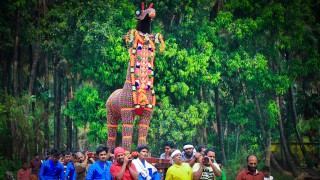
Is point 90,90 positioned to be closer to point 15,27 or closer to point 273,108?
point 15,27

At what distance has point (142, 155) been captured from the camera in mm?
9430

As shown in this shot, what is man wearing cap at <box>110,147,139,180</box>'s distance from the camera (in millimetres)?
8820

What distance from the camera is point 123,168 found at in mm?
8797

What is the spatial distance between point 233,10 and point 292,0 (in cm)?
271

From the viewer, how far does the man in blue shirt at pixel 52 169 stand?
1251 centimetres

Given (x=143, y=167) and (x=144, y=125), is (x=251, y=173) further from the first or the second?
(x=144, y=125)

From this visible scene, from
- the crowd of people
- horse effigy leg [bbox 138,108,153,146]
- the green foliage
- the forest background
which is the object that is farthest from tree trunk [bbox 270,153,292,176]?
the crowd of people

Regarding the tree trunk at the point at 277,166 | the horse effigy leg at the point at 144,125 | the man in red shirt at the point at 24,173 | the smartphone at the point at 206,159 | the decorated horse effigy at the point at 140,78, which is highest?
the decorated horse effigy at the point at 140,78

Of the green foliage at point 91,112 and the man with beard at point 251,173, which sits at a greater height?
the green foliage at point 91,112

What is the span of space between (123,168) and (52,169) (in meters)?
4.15

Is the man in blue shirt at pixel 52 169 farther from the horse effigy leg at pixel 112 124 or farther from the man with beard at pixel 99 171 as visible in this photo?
the horse effigy leg at pixel 112 124

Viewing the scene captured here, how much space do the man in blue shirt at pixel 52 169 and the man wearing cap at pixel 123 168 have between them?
11.7ft

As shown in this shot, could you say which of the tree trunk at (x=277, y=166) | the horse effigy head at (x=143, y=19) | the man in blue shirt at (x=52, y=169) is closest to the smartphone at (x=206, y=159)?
the man in blue shirt at (x=52, y=169)

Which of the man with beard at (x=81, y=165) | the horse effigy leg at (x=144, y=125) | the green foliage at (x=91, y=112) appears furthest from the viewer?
the green foliage at (x=91, y=112)
